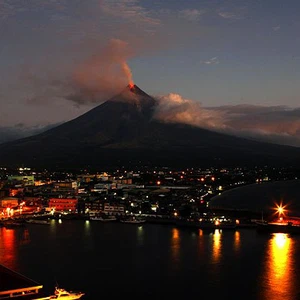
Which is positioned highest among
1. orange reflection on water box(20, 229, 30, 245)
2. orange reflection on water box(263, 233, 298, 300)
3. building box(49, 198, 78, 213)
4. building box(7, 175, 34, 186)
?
building box(7, 175, 34, 186)

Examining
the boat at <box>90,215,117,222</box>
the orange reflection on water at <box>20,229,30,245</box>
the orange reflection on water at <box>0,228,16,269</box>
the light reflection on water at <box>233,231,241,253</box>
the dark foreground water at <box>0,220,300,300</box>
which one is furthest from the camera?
the boat at <box>90,215,117,222</box>

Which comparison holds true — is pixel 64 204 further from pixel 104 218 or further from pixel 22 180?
pixel 22 180

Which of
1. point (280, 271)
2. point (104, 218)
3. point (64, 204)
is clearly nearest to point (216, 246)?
point (280, 271)

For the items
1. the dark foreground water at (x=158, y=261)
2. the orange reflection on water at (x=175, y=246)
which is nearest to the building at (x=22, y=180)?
the dark foreground water at (x=158, y=261)

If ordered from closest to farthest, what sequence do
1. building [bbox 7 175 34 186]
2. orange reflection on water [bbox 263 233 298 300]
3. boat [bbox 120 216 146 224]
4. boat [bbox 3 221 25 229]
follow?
orange reflection on water [bbox 263 233 298 300] < boat [bbox 3 221 25 229] < boat [bbox 120 216 146 224] < building [bbox 7 175 34 186]

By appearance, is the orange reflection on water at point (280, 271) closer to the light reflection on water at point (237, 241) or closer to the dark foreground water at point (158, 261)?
the dark foreground water at point (158, 261)

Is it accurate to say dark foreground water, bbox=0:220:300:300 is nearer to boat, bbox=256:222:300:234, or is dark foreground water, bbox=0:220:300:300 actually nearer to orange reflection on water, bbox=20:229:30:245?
orange reflection on water, bbox=20:229:30:245

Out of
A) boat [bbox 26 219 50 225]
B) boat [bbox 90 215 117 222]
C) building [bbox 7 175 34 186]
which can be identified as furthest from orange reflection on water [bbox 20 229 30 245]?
building [bbox 7 175 34 186]
